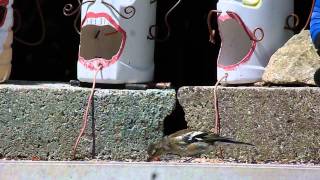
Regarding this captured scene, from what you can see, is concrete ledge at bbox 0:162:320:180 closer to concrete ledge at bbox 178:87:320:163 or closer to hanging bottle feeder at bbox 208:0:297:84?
concrete ledge at bbox 178:87:320:163

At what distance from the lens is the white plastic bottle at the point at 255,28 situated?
4.68m

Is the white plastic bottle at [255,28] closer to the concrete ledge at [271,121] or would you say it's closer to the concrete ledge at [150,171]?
the concrete ledge at [271,121]

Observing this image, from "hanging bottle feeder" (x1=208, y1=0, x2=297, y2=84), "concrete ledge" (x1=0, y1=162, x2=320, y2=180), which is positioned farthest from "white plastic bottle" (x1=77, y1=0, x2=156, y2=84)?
"concrete ledge" (x1=0, y1=162, x2=320, y2=180)

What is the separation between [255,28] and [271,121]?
538mm

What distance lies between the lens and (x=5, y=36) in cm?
496

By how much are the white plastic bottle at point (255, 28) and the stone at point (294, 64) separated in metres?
0.07

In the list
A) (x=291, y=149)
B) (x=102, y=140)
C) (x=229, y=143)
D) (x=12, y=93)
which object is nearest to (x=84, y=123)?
(x=102, y=140)

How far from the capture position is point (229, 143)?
15.0 feet

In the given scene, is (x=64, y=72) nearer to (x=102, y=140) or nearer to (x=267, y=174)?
(x=102, y=140)

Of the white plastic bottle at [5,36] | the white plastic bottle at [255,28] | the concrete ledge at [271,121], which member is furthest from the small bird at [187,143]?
the white plastic bottle at [5,36]

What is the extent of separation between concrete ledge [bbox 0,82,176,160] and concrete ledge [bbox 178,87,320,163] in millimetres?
343

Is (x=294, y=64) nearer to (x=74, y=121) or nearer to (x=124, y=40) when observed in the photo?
(x=124, y=40)

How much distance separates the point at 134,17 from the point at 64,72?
1220mm

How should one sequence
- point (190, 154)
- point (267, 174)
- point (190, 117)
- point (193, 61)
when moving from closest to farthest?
point (267, 174) → point (190, 154) → point (190, 117) → point (193, 61)
